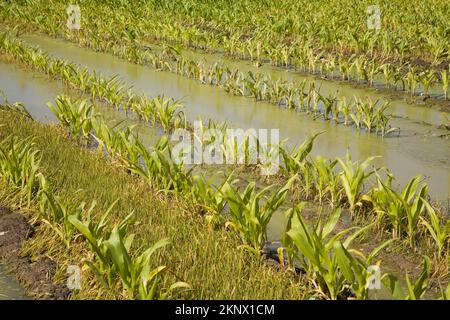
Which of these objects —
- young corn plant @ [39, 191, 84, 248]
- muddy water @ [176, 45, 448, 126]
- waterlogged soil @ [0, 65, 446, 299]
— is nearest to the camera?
waterlogged soil @ [0, 65, 446, 299]

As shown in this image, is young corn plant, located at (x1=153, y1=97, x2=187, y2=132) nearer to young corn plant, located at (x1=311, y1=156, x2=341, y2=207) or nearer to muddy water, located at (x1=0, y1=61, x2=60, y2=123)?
muddy water, located at (x1=0, y1=61, x2=60, y2=123)

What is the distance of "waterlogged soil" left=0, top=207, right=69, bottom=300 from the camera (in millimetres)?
2906

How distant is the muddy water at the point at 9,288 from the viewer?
9.58ft

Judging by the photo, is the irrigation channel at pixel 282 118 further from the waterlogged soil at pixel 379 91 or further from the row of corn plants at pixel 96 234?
the row of corn plants at pixel 96 234

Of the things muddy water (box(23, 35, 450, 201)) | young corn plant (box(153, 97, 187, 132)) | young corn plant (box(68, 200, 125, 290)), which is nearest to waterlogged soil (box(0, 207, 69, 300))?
young corn plant (box(68, 200, 125, 290))

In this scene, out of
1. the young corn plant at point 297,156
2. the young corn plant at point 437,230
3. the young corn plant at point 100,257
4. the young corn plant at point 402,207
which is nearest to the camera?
the young corn plant at point 100,257

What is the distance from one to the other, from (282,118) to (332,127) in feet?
1.97

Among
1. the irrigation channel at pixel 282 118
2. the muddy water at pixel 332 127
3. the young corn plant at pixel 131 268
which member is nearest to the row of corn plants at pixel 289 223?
the irrigation channel at pixel 282 118

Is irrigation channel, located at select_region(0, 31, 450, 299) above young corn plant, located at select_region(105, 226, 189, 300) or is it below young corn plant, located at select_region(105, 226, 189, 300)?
above

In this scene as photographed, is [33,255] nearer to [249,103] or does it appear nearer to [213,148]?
[213,148]

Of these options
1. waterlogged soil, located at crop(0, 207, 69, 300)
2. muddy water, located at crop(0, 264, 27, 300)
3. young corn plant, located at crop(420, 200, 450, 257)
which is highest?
young corn plant, located at crop(420, 200, 450, 257)
